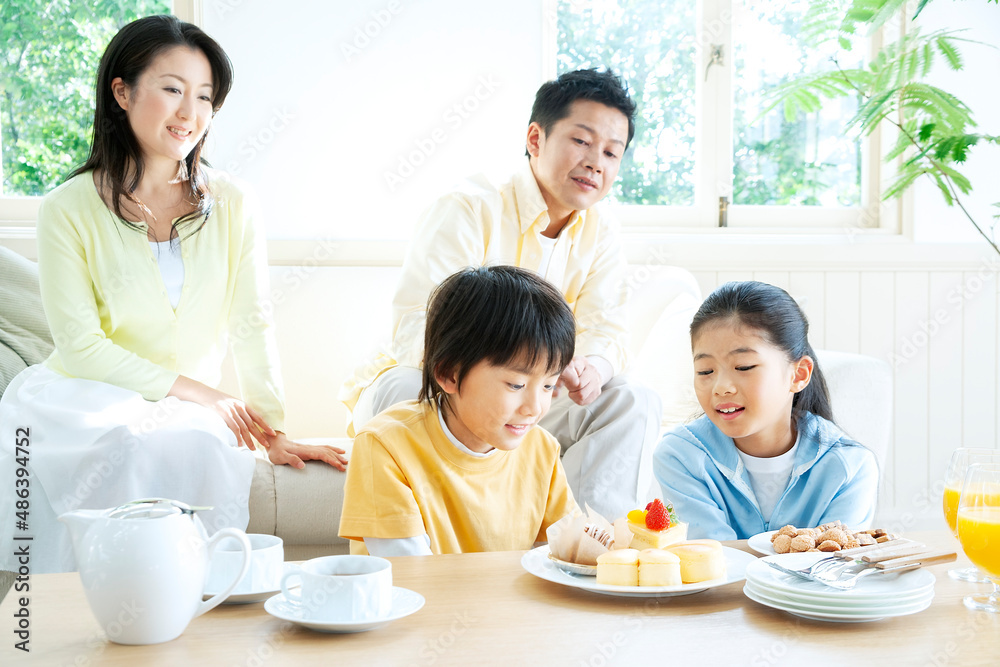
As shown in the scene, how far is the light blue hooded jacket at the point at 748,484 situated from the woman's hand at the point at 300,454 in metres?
0.72

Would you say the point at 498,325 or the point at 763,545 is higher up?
the point at 498,325

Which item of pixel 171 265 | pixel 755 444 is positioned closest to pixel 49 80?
pixel 171 265

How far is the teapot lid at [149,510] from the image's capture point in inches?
29.6

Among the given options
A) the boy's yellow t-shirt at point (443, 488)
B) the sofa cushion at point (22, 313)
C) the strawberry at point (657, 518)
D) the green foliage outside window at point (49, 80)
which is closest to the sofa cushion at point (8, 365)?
the sofa cushion at point (22, 313)

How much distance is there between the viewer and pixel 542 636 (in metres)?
0.78

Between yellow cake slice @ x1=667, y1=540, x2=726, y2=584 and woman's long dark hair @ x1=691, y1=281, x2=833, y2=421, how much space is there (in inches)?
28.3

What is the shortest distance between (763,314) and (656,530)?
2.33ft

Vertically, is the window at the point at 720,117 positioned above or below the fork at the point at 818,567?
above

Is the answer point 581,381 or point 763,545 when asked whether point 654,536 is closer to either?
point 763,545

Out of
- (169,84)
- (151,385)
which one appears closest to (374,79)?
(169,84)

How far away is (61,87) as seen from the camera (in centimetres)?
294

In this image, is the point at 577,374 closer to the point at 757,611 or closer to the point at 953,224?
the point at 757,611

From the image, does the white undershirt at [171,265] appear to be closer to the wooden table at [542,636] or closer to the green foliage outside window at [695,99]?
the wooden table at [542,636]

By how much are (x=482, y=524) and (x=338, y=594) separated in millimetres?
537
